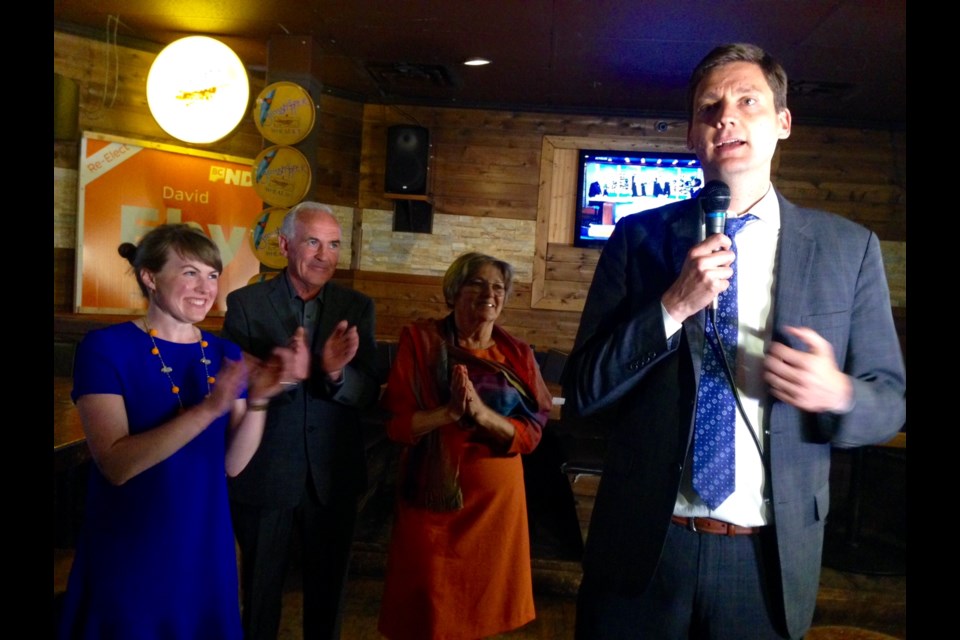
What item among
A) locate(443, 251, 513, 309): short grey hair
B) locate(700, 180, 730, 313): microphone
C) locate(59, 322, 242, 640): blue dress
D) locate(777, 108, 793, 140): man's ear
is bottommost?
locate(59, 322, 242, 640): blue dress

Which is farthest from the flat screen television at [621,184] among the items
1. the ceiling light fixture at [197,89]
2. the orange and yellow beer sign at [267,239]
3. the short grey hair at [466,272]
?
the short grey hair at [466,272]

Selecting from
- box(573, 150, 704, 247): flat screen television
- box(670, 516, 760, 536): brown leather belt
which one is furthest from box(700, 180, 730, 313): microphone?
box(573, 150, 704, 247): flat screen television

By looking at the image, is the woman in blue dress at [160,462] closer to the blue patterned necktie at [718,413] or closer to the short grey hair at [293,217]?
the short grey hair at [293,217]

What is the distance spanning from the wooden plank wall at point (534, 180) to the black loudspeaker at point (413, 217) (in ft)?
0.34

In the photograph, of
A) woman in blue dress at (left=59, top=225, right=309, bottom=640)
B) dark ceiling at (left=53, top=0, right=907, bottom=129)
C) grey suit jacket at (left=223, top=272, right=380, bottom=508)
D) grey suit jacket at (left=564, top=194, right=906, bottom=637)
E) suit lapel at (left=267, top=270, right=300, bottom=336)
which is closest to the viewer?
grey suit jacket at (left=564, top=194, right=906, bottom=637)

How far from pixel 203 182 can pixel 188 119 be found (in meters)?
1.12

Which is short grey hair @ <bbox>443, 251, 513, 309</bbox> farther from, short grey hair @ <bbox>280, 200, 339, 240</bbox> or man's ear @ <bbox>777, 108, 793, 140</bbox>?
man's ear @ <bbox>777, 108, 793, 140</bbox>

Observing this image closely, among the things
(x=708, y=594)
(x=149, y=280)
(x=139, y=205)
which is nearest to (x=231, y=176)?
(x=139, y=205)

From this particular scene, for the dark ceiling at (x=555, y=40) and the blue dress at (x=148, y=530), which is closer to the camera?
the blue dress at (x=148, y=530)

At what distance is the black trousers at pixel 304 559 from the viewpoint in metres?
2.36

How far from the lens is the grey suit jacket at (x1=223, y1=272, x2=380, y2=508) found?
2334 mm

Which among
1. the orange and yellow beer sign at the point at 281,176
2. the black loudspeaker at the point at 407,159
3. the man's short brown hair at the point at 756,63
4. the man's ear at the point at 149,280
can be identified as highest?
the black loudspeaker at the point at 407,159

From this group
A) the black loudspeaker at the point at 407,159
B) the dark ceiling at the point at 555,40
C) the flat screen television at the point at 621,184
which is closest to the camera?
the dark ceiling at the point at 555,40

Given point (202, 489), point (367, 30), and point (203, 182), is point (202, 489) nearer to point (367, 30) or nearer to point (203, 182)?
point (367, 30)
